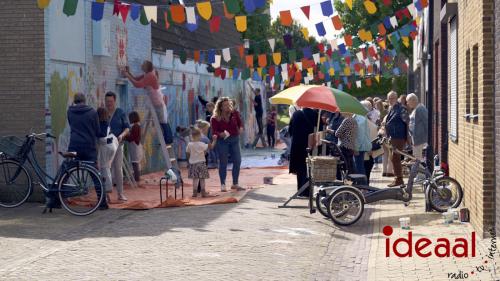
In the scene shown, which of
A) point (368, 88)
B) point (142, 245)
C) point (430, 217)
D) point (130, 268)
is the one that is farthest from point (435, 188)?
point (368, 88)

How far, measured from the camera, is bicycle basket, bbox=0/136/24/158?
14719 mm

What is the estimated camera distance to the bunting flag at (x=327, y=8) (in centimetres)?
1791

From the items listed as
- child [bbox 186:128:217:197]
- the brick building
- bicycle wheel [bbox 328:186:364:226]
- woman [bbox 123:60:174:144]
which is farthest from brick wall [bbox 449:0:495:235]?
woman [bbox 123:60:174:144]

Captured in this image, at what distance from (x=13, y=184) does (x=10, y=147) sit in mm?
629

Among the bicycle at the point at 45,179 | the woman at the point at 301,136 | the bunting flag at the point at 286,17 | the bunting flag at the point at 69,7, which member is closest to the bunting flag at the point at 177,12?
the bunting flag at the point at 286,17

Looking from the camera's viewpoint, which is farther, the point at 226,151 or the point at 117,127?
the point at 226,151

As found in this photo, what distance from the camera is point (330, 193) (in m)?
13.1

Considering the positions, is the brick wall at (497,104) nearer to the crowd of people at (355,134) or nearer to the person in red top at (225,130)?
the crowd of people at (355,134)

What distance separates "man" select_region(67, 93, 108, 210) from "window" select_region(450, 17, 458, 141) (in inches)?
226

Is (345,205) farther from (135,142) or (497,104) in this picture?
(135,142)

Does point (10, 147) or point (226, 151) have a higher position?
point (10, 147)

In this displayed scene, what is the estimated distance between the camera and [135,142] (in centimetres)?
1902

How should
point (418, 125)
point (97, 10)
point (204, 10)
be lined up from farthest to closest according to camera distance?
point (418, 125) → point (204, 10) → point (97, 10)

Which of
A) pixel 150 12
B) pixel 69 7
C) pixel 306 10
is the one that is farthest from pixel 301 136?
pixel 69 7
